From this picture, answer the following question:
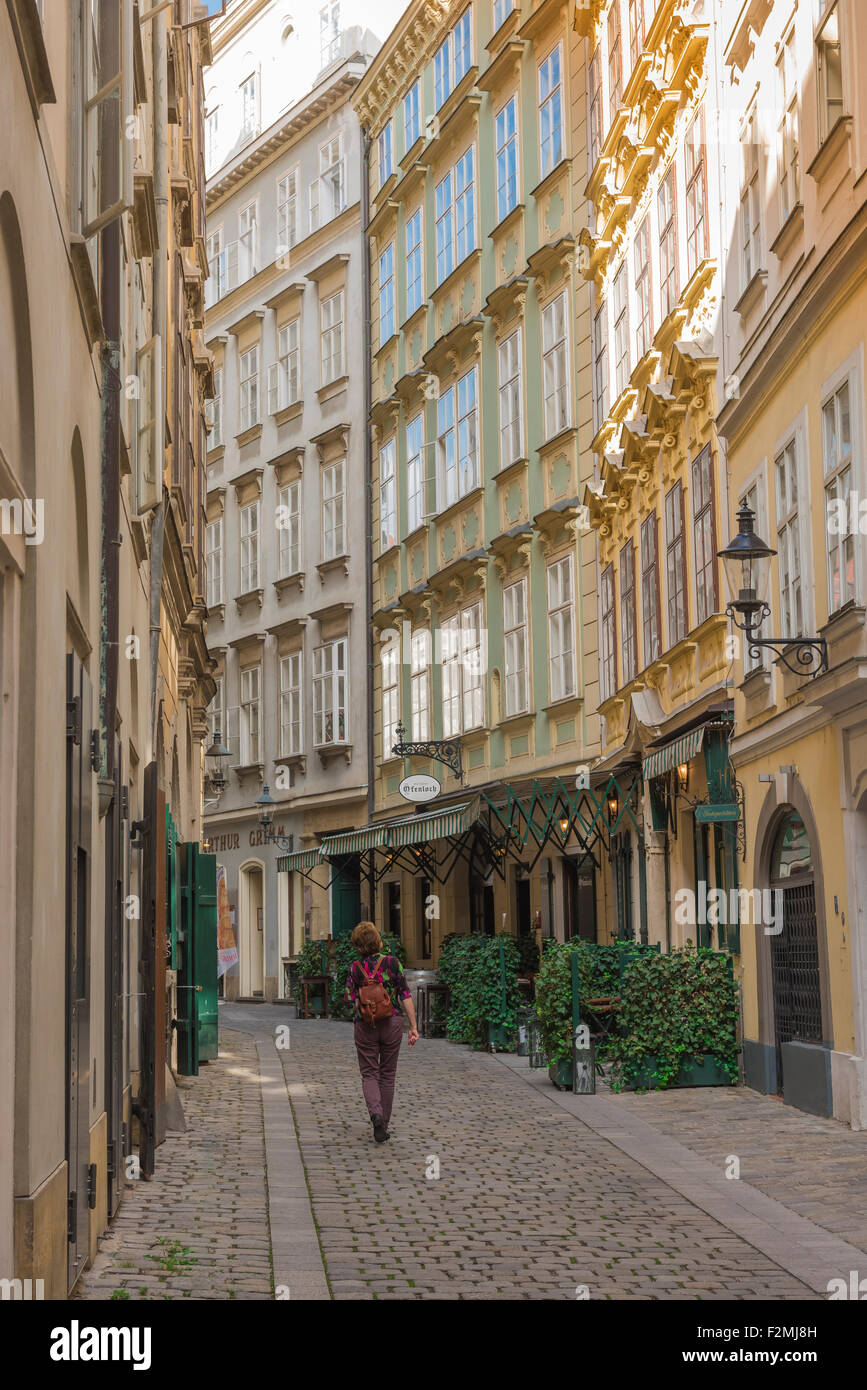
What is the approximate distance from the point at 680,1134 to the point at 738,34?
10395 mm

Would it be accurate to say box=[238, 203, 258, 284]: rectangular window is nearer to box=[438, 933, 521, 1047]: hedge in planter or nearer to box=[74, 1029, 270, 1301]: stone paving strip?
box=[438, 933, 521, 1047]: hedge in planter

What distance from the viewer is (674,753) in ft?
61.5

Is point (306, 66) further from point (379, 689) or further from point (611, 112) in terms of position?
point (611, 112)

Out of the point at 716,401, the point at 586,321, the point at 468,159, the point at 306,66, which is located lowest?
the point at 716,401

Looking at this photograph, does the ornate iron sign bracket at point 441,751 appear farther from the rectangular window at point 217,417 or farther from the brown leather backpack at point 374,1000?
the rectangular window at point 217,417

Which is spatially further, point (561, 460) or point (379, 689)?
point (379, 689)

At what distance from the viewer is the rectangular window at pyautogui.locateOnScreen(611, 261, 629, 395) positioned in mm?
23166

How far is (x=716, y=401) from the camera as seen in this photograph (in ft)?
61.6

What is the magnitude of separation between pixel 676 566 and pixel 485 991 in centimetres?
574

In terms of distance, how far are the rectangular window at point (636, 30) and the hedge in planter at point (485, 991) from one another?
10928 millimetres

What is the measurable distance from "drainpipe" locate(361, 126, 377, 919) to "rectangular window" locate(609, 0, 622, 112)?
42.9ft

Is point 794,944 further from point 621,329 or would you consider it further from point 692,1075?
point 621,329

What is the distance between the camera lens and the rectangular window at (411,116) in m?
34.3

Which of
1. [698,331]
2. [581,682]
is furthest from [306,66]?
[698,331]
